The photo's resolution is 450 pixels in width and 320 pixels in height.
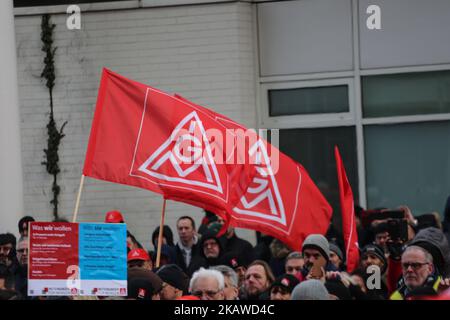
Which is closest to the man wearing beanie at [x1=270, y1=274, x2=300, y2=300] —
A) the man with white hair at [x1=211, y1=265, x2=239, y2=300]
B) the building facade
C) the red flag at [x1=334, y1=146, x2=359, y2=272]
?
the man with white hair at [x1=211, y1=265, x2=239, y2=300]

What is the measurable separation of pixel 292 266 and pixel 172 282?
1178mm

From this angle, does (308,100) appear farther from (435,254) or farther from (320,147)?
(435,254)

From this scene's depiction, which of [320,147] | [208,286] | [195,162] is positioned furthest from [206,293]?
[320,147]

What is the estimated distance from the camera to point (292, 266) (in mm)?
10281

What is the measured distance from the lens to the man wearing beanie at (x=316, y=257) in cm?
965

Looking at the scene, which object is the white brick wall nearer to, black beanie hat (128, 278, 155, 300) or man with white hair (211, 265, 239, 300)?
man with white hair (211, 265, 239, 300)

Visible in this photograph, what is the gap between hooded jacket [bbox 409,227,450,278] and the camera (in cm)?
852

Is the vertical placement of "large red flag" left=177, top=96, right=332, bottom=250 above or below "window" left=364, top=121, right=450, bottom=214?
below

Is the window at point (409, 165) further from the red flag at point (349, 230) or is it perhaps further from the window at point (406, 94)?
the red flag at point (349, 230)

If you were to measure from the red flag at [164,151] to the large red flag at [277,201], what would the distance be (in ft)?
0.44

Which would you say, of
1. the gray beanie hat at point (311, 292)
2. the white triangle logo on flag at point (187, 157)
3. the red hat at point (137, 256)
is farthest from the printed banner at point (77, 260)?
the gray beanie hat at point (311, 292)

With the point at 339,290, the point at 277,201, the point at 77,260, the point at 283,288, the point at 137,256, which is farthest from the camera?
the point at 277,201

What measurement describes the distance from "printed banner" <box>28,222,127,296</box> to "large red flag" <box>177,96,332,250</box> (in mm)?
1772
